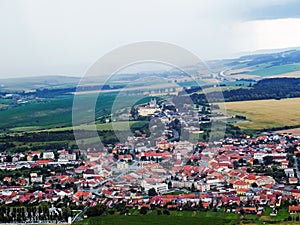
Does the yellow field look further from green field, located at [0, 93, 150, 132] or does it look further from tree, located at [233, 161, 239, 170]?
tree, located at [233, 161, 239, 170]

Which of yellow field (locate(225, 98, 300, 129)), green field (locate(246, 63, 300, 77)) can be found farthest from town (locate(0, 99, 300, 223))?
green field (locate(246, 63, 300, 77))

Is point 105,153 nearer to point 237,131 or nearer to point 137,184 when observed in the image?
point 137,184

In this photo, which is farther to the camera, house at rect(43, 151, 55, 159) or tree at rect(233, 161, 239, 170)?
house at rect(43, 151, 55, 159)

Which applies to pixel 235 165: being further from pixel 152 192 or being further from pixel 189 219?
pixel 189 219

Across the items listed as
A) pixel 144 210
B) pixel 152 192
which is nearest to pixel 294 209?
pixel 144 210

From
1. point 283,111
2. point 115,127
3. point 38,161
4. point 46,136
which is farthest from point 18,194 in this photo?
point 283,111

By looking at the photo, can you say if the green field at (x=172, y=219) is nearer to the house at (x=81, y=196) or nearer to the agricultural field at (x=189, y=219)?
the agricultural field at (x=189, y=219)

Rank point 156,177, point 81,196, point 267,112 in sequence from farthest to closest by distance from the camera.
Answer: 1. point 267,112
2. point 156,177
3. point 81,196
